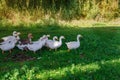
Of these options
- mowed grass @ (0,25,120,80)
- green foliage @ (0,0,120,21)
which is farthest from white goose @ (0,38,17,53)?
green foliage @ (0,0,120,21)

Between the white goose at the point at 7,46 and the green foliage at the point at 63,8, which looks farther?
the green foliage at the point at 63,8

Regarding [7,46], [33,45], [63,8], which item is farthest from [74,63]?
[63,8]

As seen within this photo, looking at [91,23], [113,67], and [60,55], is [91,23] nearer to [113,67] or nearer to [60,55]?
[60,55]

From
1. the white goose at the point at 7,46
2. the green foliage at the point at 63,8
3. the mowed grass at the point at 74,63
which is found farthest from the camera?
the green foliage at the point at 63,8

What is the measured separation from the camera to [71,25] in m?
20.5

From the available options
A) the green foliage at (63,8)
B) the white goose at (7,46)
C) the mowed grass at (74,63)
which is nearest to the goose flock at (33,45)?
the white goose at (7,46)

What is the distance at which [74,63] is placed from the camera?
12.2 metres

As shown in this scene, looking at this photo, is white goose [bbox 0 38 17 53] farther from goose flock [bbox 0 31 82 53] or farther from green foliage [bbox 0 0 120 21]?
green foliage [bbox 0 0 120 21]

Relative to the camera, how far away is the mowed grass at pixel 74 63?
35.7ft

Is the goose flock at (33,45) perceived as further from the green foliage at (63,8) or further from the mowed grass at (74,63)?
the green foliage at (63,8)

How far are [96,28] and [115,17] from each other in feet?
11.5

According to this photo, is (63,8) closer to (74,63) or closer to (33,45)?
(33,45)

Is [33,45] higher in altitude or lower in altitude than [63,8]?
higher

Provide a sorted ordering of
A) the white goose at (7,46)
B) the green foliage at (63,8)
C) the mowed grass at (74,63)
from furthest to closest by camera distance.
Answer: the green foliage at (63,8) → the white goose at (7,46) → the mowed grass at (74,63)
